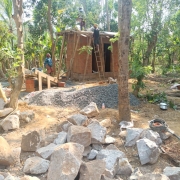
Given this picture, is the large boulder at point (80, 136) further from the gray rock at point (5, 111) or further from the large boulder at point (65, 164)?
the gray rock at point (5, 111)

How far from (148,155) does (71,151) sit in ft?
5.12

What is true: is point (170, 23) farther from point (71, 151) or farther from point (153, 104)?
point (71, 151)

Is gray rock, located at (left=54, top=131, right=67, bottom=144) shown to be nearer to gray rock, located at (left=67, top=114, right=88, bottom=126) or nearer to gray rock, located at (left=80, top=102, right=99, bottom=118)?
gray rock, located at (left=67, top=114, right=88, bottom=126)

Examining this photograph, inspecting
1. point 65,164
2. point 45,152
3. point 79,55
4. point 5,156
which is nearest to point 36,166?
point 45,152

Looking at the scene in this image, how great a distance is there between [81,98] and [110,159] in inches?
168

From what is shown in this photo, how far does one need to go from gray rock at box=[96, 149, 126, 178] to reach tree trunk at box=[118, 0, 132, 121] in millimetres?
2047

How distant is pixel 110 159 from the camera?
11.4 ft

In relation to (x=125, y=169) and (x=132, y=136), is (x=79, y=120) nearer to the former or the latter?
(x=132, y=136)

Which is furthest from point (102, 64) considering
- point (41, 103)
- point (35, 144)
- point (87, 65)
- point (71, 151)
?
point (71, 151)

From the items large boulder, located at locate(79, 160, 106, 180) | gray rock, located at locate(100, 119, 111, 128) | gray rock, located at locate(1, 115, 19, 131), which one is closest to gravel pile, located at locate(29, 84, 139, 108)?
gray rock, located at locate(100, 119, 111, 128)

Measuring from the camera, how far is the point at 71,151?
115 inches

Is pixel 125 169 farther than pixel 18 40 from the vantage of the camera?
No

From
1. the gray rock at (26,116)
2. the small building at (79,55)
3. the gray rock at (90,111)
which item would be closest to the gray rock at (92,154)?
the gray rock at (90,111)

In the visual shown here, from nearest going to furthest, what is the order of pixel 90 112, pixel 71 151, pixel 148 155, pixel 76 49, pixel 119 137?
1. pixel 71 151
2. pixel 148 155
3. pixel 119 137
4. pixel 90 112
5. pixel 76 49
